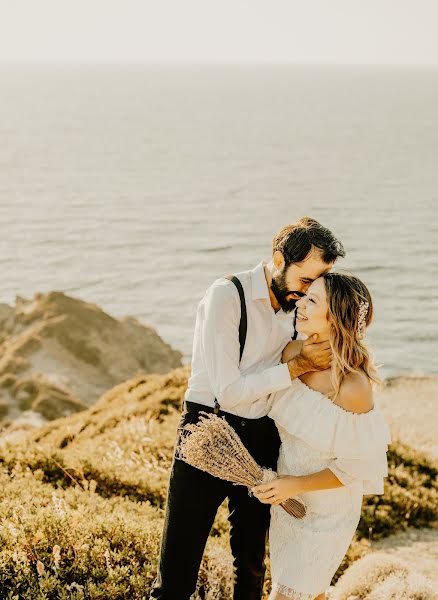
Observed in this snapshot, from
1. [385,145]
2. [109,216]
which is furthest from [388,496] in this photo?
[385,145]

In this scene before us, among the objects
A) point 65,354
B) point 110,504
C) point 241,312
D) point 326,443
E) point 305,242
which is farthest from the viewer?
point 65,354

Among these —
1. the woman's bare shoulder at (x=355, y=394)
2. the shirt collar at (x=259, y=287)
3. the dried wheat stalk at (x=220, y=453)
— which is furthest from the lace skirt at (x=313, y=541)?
the shirt collar at (x=259, y=287)

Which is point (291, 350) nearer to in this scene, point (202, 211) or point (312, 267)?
point (312, 267)

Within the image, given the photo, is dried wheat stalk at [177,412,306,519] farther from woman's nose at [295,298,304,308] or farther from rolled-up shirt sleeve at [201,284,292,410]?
woman's nose at [295,298,304,308]

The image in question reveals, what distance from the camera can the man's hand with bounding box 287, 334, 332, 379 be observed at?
4.29m

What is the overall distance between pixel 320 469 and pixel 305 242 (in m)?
1.39

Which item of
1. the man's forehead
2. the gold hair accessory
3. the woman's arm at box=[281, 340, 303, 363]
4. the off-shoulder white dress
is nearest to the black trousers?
the off-shoulder white dress

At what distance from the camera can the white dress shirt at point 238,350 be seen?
4129 millimetres

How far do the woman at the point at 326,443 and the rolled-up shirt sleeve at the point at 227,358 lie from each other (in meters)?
0.32

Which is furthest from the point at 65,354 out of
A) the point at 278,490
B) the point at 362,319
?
the point at 362,319

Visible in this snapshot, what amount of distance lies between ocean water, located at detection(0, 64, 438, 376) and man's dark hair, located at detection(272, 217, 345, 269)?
83.0 ft

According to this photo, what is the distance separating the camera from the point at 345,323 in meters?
4.20

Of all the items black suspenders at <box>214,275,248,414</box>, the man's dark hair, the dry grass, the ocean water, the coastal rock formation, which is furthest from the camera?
the ocean water

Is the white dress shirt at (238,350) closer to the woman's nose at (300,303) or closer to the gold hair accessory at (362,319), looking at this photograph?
the woman's nose at (300,303)
